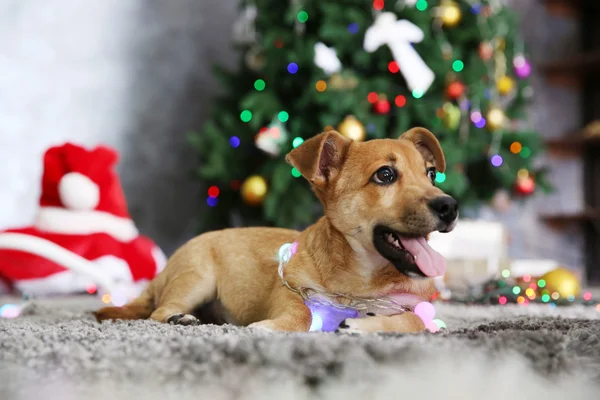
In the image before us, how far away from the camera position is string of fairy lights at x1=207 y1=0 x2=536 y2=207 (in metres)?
3.50

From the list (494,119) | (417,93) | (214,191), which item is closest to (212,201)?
(214,191)

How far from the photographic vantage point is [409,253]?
1.59 metres

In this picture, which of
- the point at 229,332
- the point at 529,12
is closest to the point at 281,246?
the point at 229,332

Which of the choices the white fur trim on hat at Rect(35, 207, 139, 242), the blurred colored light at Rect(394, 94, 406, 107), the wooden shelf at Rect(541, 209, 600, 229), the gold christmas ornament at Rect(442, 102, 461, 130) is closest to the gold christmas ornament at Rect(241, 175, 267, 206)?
the white fur trim on hat at Rect(35, 207, 139, 242)

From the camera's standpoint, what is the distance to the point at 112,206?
342 centimetres

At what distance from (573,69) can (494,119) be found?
2.20 m

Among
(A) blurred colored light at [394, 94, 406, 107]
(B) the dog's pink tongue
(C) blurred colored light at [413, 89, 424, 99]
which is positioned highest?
(C) blurred colored light at [413, 89, 424, 99]

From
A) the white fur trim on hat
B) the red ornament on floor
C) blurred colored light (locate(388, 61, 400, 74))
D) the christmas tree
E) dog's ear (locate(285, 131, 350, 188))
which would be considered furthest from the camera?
blurred colored light (locate(388, 61, 400, 74))

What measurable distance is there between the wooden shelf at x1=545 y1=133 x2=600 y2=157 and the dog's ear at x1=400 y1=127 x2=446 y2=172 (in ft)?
12.6

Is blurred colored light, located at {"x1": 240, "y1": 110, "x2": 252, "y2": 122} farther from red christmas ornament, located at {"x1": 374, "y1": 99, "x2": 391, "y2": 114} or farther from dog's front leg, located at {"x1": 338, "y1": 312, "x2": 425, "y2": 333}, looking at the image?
dog's front leg, located at {"x1": 338, "y1": 312, "x2": 425, "y2": 333}

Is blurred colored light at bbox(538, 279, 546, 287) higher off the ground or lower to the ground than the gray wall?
lower

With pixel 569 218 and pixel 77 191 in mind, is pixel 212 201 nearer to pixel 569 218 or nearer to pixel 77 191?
pixel 77 191

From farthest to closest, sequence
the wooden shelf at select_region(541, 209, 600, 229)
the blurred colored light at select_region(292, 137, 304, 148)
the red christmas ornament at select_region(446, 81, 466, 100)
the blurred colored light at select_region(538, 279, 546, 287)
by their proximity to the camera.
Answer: the wooden shelf at select_region(541, 209, 600, 229) < the red christmas ornament at select_region(446, 81, 466, 100) < the blurred colored light at select_region(292, 137, 304, 148) < the blurred colored light at select_region(538, 279, 546, 287)

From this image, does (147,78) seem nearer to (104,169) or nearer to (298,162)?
(104,169)
